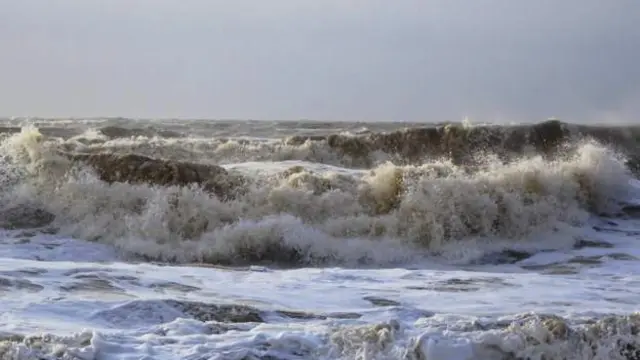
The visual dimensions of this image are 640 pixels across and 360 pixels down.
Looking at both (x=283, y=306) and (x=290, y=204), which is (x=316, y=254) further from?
(x=283, y=306)

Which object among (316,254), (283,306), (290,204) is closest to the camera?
(283,306)

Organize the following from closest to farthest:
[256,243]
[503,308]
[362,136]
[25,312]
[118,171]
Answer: [25,312]
[503,308]
[256,243]
[118,171]
[362,136]

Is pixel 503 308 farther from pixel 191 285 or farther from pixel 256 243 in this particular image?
pixel 256 243

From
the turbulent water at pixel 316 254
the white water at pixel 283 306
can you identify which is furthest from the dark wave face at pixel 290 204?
the white water at pixel 283 306

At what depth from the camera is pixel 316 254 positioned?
988cm

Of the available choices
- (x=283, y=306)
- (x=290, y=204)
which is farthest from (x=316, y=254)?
(x=283, y=306)

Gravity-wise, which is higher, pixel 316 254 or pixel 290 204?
pixel 290 204

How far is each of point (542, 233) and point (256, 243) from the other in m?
3.80

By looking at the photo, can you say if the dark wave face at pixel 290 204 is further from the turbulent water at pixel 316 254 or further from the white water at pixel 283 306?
the white water at pixel 283 306

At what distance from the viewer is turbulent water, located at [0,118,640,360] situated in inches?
186

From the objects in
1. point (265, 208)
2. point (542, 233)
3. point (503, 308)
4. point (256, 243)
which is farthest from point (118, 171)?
Result: point (503, 308)

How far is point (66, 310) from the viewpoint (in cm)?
525

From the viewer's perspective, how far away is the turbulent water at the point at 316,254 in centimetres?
472

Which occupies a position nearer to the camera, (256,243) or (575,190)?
(256,243)
